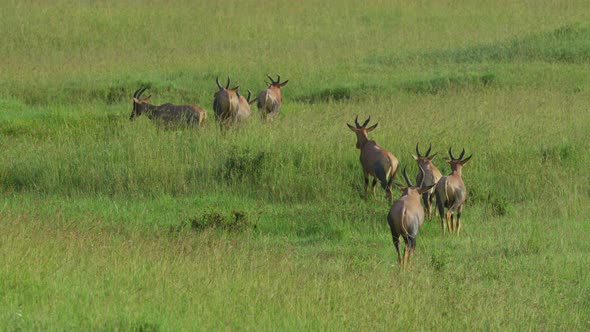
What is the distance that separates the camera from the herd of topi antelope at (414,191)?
848 cm

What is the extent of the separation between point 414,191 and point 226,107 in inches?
221

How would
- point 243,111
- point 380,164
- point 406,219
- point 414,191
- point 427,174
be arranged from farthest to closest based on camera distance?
point 243,111 < point 380,164 < point 427,174 < point 414,191 < point 406,219

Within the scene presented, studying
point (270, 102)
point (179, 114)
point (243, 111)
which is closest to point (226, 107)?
point (243, 111)

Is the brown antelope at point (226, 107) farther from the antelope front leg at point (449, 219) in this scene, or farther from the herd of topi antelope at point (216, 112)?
the antelope front leg at point (449, 219)

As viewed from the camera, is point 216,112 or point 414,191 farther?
point 216,112

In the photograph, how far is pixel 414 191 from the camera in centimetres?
870

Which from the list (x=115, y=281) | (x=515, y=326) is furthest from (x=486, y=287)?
(x=115, y=281)

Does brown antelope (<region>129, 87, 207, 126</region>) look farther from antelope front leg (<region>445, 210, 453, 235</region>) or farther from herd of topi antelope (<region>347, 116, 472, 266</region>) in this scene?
antelope front leg (<region>445, 210, 453, 235</region>)

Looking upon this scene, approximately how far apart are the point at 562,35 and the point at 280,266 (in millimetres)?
13907

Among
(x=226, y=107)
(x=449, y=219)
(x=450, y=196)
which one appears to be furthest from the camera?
(x=226, y=107)

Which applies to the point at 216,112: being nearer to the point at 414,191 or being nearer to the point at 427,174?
the point at 427,174

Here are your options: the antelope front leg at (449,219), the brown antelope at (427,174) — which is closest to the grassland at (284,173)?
the antelope front leg at (449,219)

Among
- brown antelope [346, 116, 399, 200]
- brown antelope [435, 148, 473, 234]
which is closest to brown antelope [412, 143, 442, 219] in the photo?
brown antelope [435, 148, 473, 234]

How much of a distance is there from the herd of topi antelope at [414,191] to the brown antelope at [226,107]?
288cm
